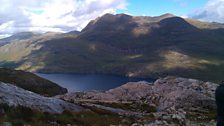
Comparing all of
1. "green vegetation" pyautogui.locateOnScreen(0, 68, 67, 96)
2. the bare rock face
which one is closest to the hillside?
the bare rock face

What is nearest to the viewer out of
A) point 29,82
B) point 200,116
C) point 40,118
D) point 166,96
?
point 40,118

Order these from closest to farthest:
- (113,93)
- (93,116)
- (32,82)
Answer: (93,116) → (113,93) → (32,82)

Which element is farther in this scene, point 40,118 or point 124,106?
point 124,106

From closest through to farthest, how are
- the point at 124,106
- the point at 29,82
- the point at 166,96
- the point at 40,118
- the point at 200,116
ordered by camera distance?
the point at 40,118, the point at 200,116, the point at 124,106, the point at 166,96, the point at 29,82

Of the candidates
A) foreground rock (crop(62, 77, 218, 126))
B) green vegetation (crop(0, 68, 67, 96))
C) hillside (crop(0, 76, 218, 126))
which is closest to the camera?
hillside (crop(0, 76, 218, 126))

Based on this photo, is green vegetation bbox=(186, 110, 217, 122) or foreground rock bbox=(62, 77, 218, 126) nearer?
green vegetation bbox=(186, 110, 217, 122)

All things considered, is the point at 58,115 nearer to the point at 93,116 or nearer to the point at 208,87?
the point at 93,116

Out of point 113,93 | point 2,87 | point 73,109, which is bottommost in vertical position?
point 113,93

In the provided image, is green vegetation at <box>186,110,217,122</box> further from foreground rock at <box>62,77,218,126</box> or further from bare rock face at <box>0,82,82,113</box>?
bare rock face at <box>0,82,82,113</box>

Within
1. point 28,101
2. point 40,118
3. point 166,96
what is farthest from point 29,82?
point 40,118

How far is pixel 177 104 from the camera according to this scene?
348 feet

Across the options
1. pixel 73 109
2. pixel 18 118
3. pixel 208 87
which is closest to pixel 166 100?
pixel 208 87

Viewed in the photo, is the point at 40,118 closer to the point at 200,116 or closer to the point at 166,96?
the point at 200,116

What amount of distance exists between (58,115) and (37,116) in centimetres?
469
